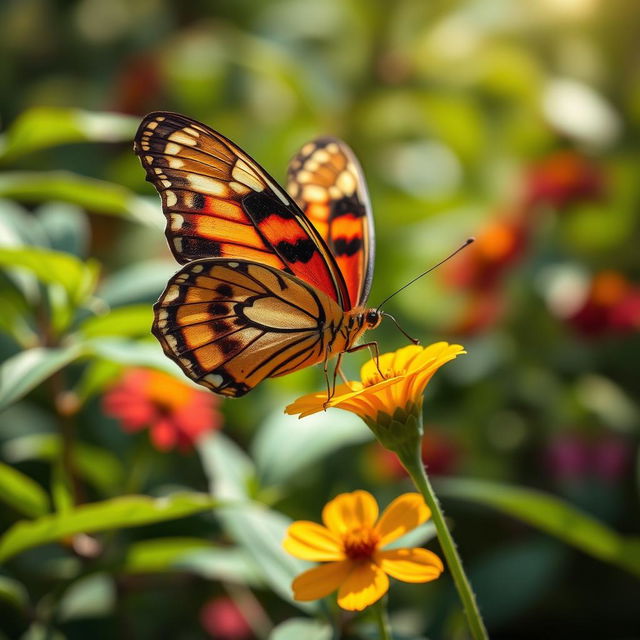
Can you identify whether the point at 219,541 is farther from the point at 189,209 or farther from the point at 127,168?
the point at 127,168

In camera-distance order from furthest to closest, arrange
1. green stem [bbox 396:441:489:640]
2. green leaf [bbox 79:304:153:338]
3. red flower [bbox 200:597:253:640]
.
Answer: red flower [bbox 200:597:253:640], green leaf [bbox 79:304:153:338], green stem [bbox 396:441:489:640]

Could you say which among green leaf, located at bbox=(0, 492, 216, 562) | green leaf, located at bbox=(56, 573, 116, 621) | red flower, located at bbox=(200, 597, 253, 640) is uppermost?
green leaf, located at bbox=(0, 492, 216, 562)

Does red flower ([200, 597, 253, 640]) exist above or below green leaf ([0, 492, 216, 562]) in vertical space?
below

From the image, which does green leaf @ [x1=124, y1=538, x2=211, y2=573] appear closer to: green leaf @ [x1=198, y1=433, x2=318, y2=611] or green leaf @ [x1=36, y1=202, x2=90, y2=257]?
green leaf @ [x1=198, y1=433, x2=318, y2=611]

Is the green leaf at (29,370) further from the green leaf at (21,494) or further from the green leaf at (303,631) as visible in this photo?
the green leaf at (303,631)

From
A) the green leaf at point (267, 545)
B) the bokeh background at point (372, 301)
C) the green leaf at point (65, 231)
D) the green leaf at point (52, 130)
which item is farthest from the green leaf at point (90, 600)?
the green leaf at point (52, 130)

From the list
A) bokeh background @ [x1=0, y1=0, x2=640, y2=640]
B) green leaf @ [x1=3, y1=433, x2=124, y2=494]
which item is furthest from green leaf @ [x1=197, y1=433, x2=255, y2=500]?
green leaf @ [x1=3, y1=433, x2=124, y2=494]
